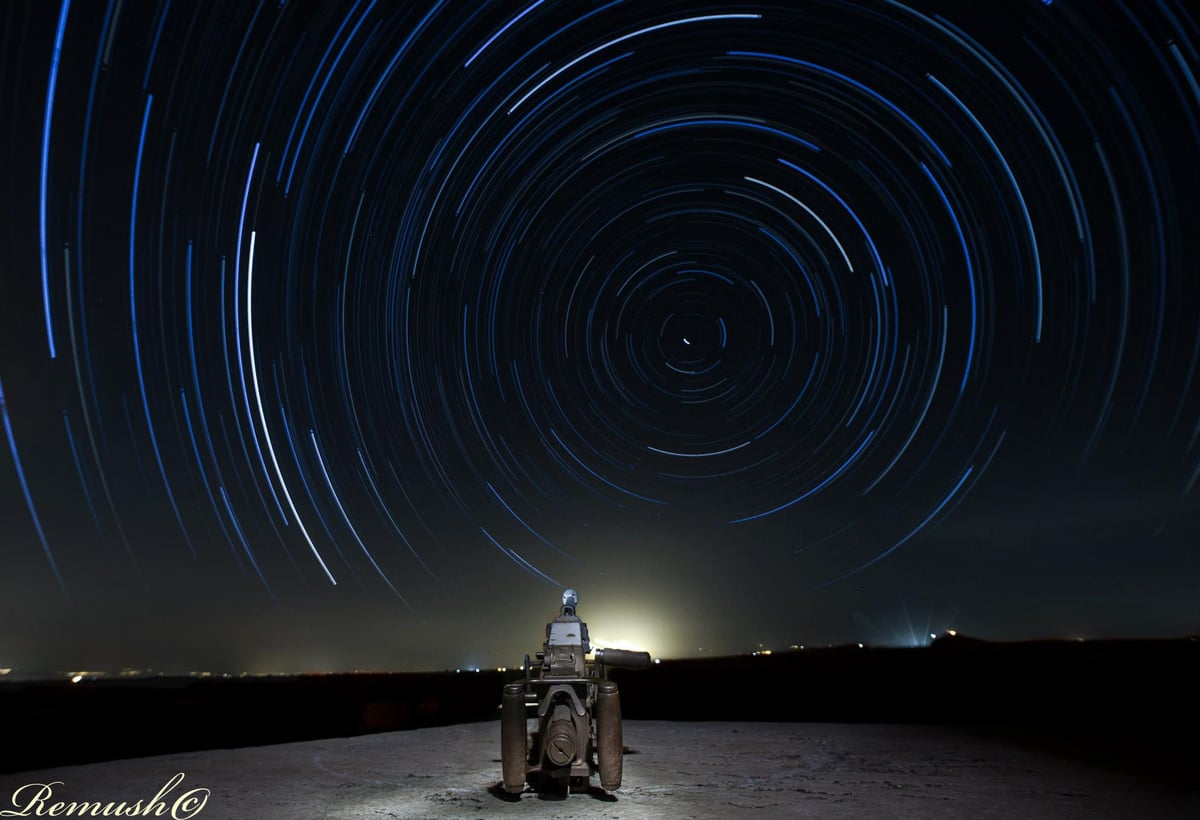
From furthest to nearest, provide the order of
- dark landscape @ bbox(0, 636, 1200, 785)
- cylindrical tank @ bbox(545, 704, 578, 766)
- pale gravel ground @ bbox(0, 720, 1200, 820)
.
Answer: dark landscape @ bbox(0, 636, 1200, 785)
cylindrical tank @ bbox(545, 704, 578, 766)
pale gravel ground @ bbox(0, 720, 1200, 820)

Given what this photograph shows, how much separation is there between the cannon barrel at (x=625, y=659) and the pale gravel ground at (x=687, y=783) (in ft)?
5.57

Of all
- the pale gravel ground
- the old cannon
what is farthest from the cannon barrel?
the pale gravel ground

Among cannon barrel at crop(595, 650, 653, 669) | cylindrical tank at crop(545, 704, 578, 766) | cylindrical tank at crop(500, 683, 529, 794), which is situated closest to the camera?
cylindrical tank at crop(545, 704, 578, 766)

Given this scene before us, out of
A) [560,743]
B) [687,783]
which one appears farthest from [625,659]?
[560,743]

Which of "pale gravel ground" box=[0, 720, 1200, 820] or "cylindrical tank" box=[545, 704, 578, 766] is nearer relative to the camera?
"pale gravel ground" box=[0, 720, 1200, 820]

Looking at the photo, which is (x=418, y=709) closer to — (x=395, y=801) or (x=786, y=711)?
(x=786, y=711)

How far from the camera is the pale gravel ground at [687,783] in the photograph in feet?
29.9

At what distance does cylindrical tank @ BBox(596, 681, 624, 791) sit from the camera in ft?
32.8

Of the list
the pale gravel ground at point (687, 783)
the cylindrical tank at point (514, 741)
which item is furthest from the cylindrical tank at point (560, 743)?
the pale gravel ground at point (687, 783)

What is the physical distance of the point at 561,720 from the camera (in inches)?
396

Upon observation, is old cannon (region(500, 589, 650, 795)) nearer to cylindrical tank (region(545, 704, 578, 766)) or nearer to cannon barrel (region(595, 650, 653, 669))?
cylindrical tank (region(545, 704, 578, 766))

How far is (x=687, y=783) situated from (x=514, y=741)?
9.65ft

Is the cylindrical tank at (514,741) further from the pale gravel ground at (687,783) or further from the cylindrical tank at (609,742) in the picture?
the cylindrical tank at (609,742)

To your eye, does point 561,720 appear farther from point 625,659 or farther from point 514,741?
point 625,659
